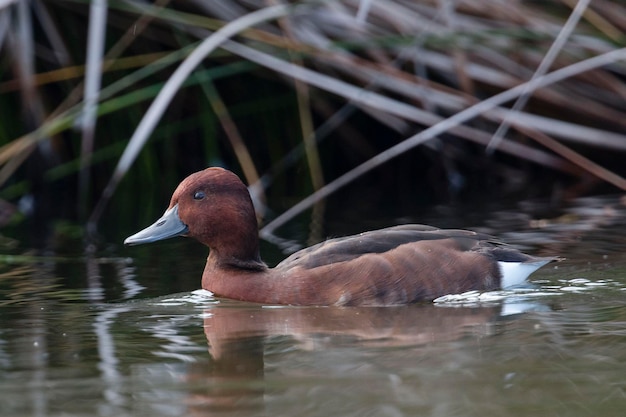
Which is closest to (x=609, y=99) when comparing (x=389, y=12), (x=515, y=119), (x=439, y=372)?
(x=515, y=119)

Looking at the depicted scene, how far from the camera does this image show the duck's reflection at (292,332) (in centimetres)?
378

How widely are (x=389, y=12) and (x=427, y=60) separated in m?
0.43

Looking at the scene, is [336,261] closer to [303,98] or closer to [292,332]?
[292,332]

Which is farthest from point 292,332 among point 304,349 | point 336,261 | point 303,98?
point 303,98

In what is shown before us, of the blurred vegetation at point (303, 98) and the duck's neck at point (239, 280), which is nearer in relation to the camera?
the duck's neck at point (239, 280)

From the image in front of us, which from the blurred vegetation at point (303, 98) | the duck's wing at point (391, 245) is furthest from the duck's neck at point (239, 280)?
the blurred vegetation at point (303, 98)

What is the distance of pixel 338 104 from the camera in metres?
9.02

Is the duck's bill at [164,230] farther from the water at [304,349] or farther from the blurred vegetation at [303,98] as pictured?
the blurred vegetation at [303,98]

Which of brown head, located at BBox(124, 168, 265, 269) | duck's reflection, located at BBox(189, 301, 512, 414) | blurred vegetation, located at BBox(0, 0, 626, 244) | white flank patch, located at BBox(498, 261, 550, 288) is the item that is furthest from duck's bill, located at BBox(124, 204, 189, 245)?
white flank patch, located at BBox(498, 261, 550, 288)

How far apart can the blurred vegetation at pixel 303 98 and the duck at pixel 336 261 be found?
0.74 m

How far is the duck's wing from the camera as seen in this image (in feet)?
17.9

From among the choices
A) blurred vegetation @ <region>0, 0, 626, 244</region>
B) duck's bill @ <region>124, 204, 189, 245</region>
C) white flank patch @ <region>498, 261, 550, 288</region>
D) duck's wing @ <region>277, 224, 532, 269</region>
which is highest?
blurred vegetation @ <region>0, 0, 626, 244</region>

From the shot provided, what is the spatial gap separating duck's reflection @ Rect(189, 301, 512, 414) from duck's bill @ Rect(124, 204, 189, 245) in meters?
0.49

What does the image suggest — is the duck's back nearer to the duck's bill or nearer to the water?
the water
